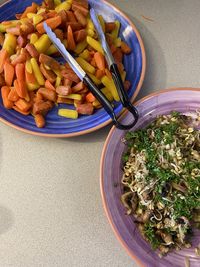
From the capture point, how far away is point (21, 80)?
1.16 m

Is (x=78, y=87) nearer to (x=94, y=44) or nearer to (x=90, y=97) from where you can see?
(x=90, y=97)

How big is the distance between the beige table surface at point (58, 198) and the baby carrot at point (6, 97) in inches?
3.8

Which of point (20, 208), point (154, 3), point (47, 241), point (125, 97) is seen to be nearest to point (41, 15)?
point (125, 97)

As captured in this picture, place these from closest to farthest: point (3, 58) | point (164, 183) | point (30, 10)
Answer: point (164, 183), point (3, 58), point (30, 10)

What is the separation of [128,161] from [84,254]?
316mm

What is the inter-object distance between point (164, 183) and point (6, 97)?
620mm

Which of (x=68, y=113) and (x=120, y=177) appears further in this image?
Result: (x=68, y=113)

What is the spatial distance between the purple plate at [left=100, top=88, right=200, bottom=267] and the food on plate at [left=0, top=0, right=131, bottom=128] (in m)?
0.13

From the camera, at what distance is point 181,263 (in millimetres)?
950

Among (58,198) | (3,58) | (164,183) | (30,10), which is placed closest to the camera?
(164,183)

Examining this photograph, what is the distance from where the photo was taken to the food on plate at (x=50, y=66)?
1.16 meters

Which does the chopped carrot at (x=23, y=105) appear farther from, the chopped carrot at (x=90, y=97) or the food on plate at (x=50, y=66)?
the chopped carrot at (x=90, y=97)

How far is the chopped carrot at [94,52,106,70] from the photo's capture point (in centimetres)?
117

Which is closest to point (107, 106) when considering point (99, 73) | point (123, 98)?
point (123, 98)
